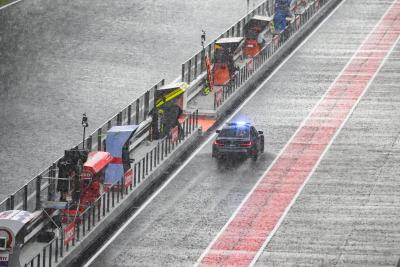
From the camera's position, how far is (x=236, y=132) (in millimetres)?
79562

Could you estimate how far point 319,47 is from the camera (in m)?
104

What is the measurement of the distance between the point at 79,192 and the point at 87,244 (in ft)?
6.99

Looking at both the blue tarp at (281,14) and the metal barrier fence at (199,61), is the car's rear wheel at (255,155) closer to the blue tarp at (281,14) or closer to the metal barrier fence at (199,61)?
the metal barrier fence at (199,61)

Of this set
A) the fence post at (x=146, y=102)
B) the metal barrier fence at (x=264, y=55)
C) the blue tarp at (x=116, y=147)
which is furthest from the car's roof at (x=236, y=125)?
the metal barrier fence at (x=264, y=55)

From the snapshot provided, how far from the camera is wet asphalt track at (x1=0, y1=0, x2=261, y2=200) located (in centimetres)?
8769

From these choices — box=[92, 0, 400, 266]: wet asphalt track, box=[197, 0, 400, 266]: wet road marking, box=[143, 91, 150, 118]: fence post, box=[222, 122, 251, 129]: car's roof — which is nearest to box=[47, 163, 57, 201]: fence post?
box=[92, 0, 400, 266]: wet asphalt track

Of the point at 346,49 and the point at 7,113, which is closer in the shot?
the point at 7,113

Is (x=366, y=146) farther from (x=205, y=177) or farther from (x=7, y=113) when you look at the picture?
(x=7, y=113)

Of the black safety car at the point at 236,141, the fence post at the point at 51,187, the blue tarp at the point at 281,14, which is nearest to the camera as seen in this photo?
the fence post at the point at 51,187

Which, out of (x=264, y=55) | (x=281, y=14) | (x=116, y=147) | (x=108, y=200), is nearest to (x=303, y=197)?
(x=116, y=147)

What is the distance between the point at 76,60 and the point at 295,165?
27.9m

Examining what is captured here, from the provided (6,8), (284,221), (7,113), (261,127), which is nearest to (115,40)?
(6,8)

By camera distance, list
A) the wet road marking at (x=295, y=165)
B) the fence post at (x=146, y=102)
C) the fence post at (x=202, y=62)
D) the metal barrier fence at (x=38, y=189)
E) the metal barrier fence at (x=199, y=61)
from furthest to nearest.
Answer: the fence post at (x=202, y=62) → the metal barrier fence at (x=199, y=61) → the fence post at (x=146, y=102) → the wet road marking at (x=295, y=165) → the metal barrier fence at (x=38, y=189)

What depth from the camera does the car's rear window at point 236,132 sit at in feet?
261
